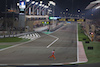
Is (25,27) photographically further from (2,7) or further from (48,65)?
(48,65)

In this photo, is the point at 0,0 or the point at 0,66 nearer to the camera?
the point at 0,66

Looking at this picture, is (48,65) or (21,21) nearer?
(48,65)

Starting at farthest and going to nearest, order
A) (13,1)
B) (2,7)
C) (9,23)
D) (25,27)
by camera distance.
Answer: (13,1), (2,7), (9,23), (25,27)

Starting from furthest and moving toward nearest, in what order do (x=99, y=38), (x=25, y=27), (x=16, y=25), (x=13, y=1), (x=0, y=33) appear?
(x=13, y=1)
(x=16, y=25)
(x=25, y=27)
(x=0, y=33)
(x=99, y=38)

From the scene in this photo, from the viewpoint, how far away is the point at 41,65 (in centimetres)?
2030

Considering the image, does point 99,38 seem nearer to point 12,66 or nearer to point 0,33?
point 0,33

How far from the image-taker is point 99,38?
2128 inches

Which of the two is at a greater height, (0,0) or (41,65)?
(0,0)

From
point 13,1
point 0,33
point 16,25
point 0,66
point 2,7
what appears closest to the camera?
point 0,66

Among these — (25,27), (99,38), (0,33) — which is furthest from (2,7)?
(99,38)

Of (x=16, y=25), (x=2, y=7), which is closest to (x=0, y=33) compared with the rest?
(x=16, y=25)

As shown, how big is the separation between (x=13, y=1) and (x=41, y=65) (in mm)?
139979

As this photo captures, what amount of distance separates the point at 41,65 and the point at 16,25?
74756mm

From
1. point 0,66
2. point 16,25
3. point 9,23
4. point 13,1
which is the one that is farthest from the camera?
point 13,1
